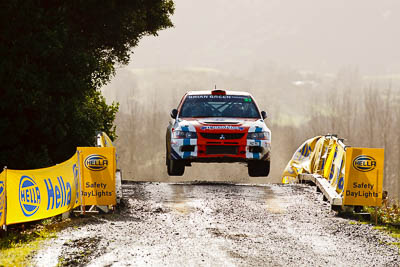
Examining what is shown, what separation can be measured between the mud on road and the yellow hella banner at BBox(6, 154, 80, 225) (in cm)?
68

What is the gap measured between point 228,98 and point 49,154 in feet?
15.6

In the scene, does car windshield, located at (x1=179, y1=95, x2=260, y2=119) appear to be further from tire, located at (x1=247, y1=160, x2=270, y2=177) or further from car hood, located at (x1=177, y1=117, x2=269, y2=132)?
tire, located at (x1=247, y1=160, x2=270, y2=177)

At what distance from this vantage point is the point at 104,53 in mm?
19734

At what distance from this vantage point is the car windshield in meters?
15.6

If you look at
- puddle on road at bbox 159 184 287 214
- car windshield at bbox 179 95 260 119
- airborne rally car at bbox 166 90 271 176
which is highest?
car windshield at bbox 179 95 260 119

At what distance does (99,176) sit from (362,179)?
491cm

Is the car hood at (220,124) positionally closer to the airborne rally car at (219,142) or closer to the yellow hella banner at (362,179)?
the airborne rally car at (219,142)

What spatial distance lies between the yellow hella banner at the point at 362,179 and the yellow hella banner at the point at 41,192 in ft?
16.6

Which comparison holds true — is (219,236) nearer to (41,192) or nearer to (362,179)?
(41,192)

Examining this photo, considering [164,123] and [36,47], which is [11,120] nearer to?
[36,47]

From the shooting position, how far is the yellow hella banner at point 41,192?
33.7 ft

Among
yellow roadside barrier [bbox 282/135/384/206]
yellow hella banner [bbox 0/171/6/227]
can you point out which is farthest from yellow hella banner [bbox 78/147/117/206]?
yellow roadside barrier [bbox 282/135/384/206]

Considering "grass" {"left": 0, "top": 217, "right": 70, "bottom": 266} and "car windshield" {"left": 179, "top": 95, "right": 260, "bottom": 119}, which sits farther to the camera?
"car windshield" {"left": 179, "top": 95, "right": 260, "bottom": 119}

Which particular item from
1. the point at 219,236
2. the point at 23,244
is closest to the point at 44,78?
the point at 23,244
